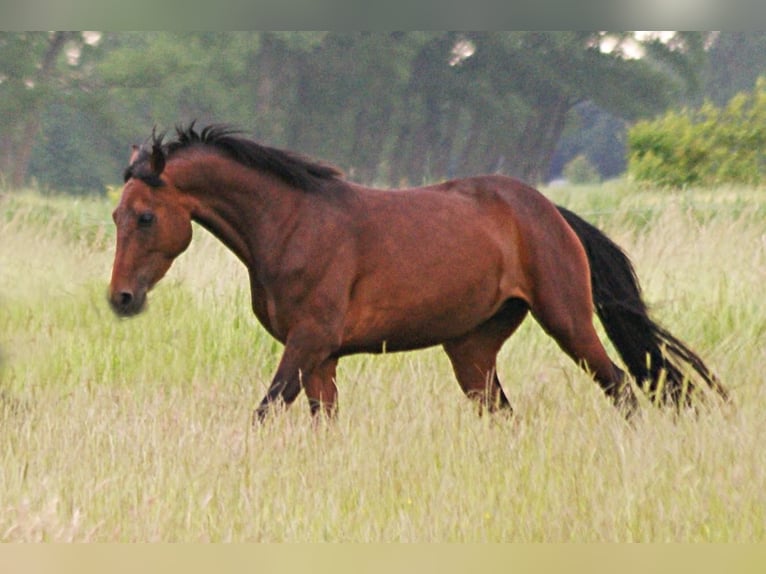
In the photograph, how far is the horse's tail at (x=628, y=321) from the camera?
238 inches

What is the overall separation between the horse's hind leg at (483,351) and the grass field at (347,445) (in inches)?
5.5

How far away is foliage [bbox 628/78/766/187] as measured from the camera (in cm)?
2255

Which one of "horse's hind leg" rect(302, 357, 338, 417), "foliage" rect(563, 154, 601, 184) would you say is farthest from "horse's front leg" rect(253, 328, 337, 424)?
"foliage" rect(563, 154, 601, 184)

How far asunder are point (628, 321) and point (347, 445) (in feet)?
5.96

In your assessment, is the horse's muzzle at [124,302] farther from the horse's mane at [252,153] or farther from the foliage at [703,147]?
the foliage at [703,147]

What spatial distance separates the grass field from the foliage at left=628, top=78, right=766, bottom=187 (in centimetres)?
1462

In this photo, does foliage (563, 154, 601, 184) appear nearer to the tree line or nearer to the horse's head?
the tree line

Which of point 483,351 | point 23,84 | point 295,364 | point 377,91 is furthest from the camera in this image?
point 377,91

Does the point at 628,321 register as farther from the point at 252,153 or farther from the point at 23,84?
the point at 23,84

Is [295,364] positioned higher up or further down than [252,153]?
further down

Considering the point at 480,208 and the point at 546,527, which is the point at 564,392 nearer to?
the point at 480,208

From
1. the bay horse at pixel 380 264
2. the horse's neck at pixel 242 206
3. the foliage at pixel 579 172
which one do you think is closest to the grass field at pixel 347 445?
the bay horse at pixel 380 264

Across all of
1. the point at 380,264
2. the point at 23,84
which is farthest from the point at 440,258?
the point at 23,84

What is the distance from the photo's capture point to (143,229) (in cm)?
505
